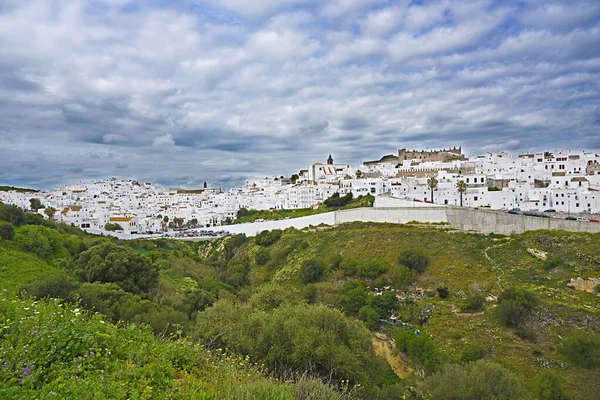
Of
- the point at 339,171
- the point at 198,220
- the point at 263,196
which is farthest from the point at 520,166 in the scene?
the point at 198,220

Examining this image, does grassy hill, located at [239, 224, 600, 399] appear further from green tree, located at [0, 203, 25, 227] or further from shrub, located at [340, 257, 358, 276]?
green tree, located at [0, 203, 25, 227]

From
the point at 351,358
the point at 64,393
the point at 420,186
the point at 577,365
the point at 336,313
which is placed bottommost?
the point at 577,365

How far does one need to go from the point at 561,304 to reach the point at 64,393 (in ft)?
71.9

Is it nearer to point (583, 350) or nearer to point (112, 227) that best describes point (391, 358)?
point (583, 350)

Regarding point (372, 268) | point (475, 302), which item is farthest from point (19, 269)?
point (475, 302)

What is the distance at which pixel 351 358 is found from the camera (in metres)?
9.92

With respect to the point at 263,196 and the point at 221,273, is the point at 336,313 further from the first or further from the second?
the point at 263,196

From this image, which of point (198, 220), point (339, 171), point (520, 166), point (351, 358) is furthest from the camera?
point (339, 171)

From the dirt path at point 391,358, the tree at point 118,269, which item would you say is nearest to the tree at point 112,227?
the tree at point 118,269

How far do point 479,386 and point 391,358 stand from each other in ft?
26.5

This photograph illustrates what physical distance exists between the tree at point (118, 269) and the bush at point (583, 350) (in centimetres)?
2004

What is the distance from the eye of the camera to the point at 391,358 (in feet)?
59.7

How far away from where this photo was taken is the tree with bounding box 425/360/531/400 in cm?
1038

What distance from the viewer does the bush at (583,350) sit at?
14.6 meters
